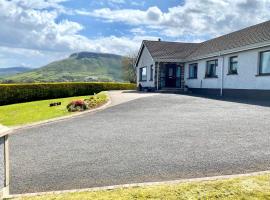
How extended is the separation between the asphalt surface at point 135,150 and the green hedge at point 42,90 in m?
19.9

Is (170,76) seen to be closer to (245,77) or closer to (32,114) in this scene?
(245,77)

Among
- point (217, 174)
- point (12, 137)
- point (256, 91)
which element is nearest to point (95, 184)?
point (217, 174)

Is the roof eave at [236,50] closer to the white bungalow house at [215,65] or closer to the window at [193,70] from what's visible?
the white bungalow house at [215,65]

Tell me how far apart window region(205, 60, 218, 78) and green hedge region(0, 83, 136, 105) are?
14.5 meters

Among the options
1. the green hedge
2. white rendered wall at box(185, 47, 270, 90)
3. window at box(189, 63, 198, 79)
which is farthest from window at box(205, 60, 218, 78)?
the green hedge

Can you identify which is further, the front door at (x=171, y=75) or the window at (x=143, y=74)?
the window at (x=143, y=74)

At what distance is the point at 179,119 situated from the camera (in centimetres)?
1203

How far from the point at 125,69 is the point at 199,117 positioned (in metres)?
50.9

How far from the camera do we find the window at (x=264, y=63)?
18.9 metres

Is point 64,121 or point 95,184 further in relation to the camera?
point 64,121

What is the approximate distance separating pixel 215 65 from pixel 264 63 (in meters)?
6.41

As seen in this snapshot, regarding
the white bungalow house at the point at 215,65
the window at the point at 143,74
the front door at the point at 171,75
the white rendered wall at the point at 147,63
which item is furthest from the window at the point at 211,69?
the window at the point at 143,74

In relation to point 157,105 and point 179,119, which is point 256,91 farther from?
point 179,119

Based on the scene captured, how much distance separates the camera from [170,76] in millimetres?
31562
